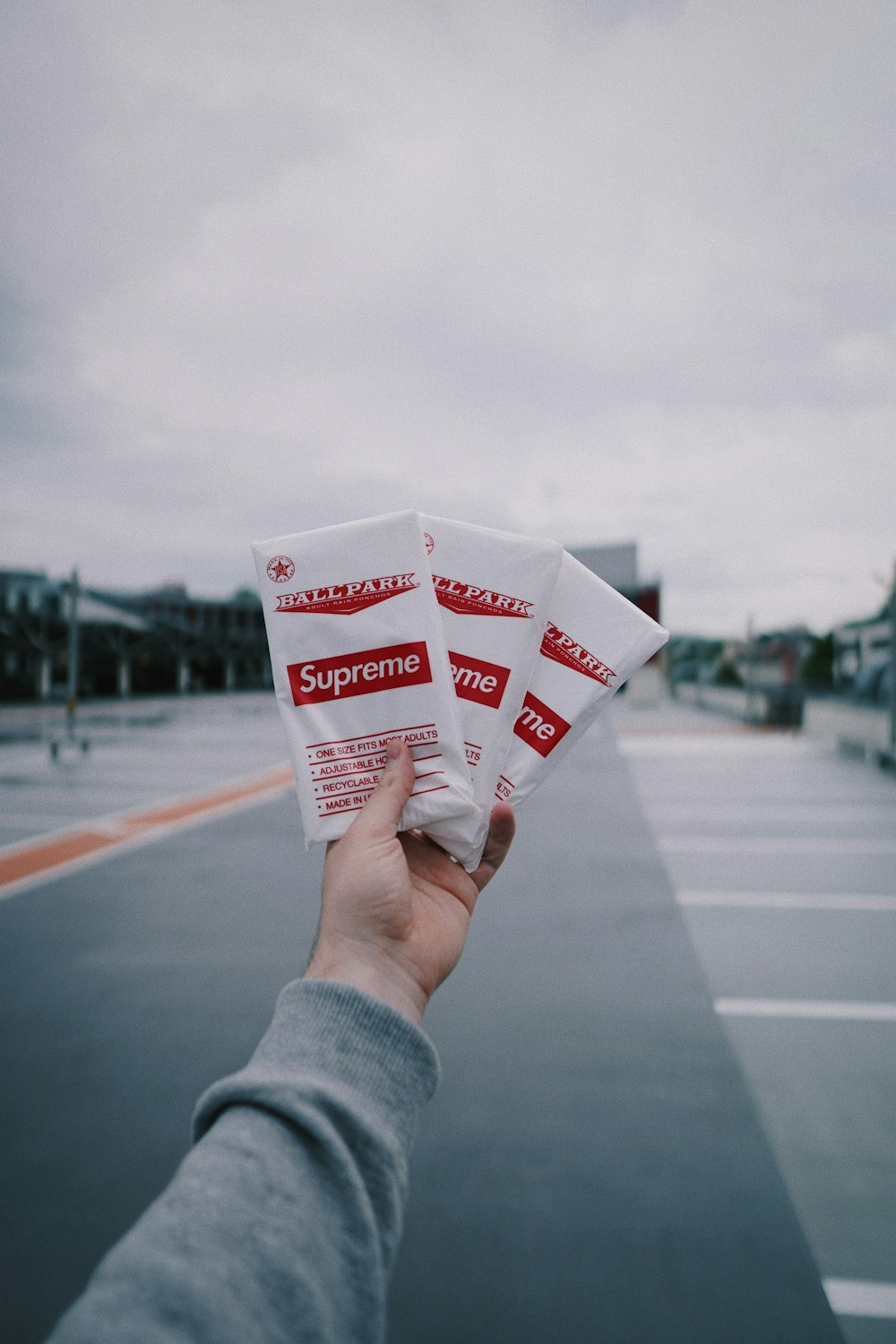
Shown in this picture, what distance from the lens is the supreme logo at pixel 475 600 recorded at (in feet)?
4.49

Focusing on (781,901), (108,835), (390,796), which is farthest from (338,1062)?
(108,835)

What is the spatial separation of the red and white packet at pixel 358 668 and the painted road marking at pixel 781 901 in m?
4.65

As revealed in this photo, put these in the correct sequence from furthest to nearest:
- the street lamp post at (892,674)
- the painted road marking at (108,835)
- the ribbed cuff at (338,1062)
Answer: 1. the street lamp post at (892,674)
2. the painted road marking at (108,835)
3. the ribbed cuff at (338,1062)

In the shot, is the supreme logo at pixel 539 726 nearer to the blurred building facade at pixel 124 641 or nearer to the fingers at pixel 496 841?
the fingers at pixel 496 841

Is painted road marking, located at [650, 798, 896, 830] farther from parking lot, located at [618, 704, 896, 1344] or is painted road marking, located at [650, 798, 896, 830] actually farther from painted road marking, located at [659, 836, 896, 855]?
painted road marking, located at [659, 836, 896, 855]

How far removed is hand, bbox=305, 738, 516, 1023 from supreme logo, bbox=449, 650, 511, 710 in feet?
→ 0.54

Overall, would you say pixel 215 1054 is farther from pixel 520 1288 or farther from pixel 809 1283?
pixel 809 1283

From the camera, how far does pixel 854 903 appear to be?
5.40 m

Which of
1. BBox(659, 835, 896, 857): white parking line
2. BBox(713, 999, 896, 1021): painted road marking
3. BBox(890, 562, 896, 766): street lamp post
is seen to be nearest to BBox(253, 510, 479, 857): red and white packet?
BBox(713, 999, 896, 1021): painted road marking

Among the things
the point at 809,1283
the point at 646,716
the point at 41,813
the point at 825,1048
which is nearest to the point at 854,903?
the point at 825,1048

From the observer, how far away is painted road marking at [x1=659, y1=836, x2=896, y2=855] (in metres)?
6.94

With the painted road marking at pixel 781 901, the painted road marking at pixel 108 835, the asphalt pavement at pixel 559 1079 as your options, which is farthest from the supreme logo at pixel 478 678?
the painted road marking at pixel 108 835

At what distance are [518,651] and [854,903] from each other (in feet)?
17.0

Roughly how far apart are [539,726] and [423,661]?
0.27m
